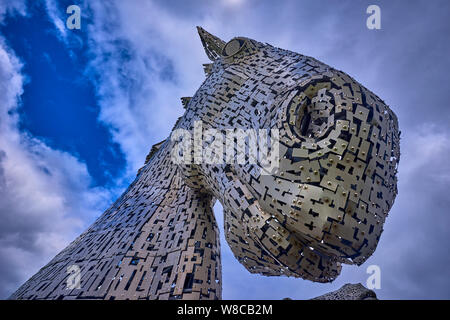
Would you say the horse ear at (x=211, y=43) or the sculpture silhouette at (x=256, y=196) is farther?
the horse ear at (x=211, y=43)

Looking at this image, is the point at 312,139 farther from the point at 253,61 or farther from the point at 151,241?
the point at 151,241

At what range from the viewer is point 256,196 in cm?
378

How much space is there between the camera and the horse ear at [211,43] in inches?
281

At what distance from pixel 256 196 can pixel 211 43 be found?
486 cm

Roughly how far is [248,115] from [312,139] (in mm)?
1405

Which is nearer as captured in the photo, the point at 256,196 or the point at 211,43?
the point at 256,196

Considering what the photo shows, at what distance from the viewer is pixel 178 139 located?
18.0ft

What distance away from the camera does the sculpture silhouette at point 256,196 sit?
3.26 m

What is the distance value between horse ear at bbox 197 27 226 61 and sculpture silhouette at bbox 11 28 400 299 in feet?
4.16

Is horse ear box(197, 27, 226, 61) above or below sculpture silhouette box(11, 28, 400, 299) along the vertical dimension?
above

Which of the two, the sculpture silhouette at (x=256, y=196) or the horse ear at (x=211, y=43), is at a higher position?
the horse ear at (x=211, y=43)

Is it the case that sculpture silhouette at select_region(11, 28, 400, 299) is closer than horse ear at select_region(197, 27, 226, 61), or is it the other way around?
sculpture silhouette at select_region(11, 28, 400, 299)

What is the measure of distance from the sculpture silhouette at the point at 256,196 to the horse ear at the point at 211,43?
1.27m

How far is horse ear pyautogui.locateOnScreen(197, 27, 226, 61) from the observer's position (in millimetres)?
7141
